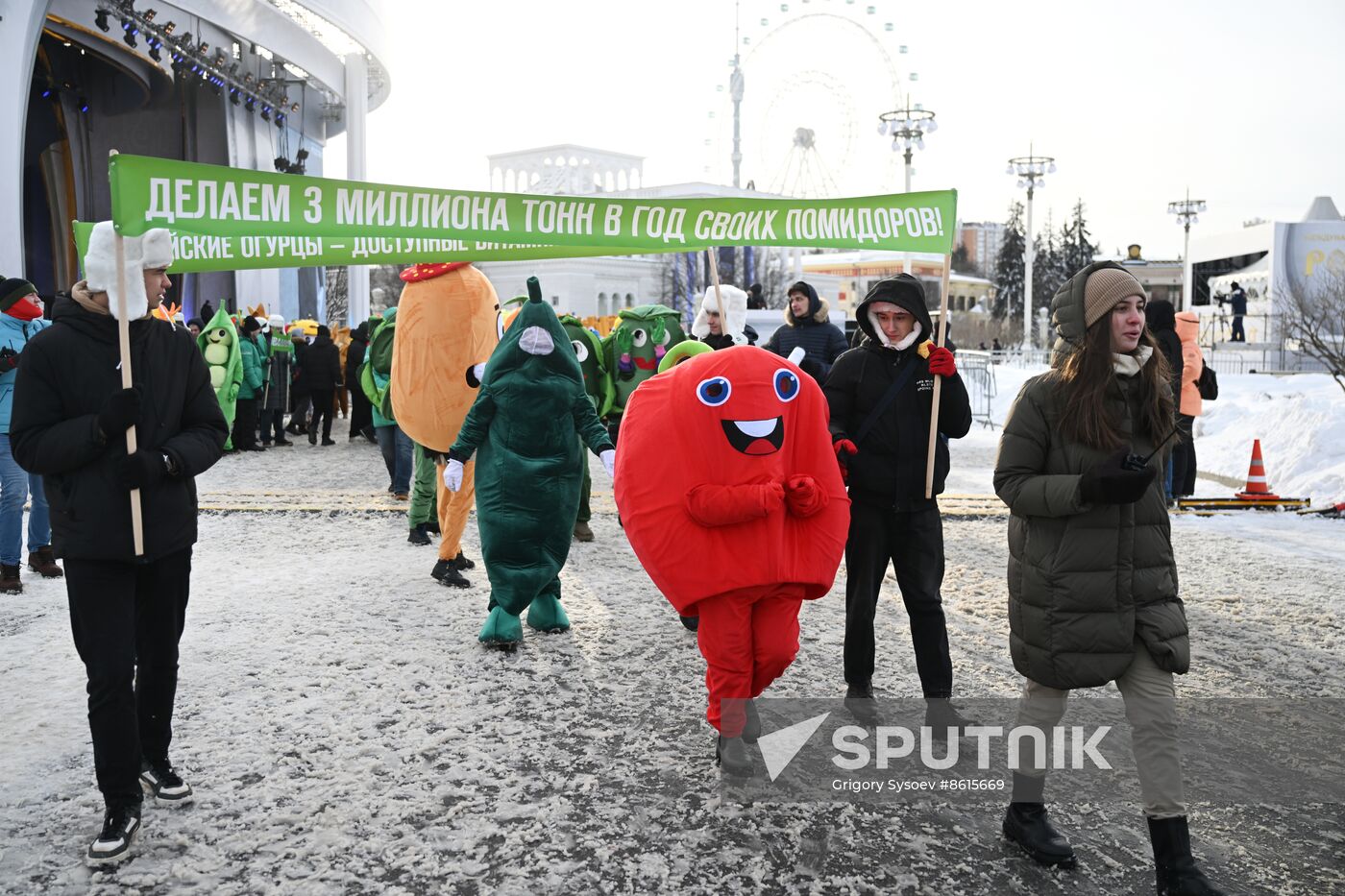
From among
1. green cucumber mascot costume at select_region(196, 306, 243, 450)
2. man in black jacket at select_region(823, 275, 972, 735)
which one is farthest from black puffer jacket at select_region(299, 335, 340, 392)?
man in black jacket at select_region(823, 275, 972, 735)

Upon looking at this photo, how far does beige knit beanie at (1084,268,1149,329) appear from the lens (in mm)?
3141

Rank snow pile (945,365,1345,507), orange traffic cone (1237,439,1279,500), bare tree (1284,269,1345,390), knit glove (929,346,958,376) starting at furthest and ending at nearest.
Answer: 1. bare tree (1284,269,1345,390)
2. snow pile (945,365,1345,507)
3. orange traffic cone (1237,439,1279,500)
4. knit glove (929,346,958,376)

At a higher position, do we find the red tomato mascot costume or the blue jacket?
the blue jacket

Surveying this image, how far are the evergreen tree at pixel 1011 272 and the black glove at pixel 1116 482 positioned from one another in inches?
2749

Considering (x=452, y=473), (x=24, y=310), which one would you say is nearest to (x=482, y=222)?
(x=452, y=473)

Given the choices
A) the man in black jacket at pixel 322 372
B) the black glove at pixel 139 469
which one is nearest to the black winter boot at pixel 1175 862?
the black glove at pixel 139 469

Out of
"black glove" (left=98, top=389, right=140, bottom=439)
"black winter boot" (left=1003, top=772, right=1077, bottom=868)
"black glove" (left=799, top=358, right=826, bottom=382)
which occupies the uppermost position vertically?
"black glove" (left=799, top=358, right=826, bottom=382)

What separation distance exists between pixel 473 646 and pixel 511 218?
221 centimetres

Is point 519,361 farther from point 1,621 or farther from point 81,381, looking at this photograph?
point 1,621

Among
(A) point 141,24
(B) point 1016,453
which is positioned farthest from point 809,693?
(A) point 141,24

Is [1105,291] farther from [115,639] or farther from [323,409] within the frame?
[323,409]

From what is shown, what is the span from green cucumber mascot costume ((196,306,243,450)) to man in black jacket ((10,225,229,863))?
10864 millimetres

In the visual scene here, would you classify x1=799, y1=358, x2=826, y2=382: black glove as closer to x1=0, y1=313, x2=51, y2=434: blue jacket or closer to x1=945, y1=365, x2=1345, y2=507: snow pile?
x1=945, y1=365, x2=1345, y2=507: snow pile

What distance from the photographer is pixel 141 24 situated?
2109 cm
